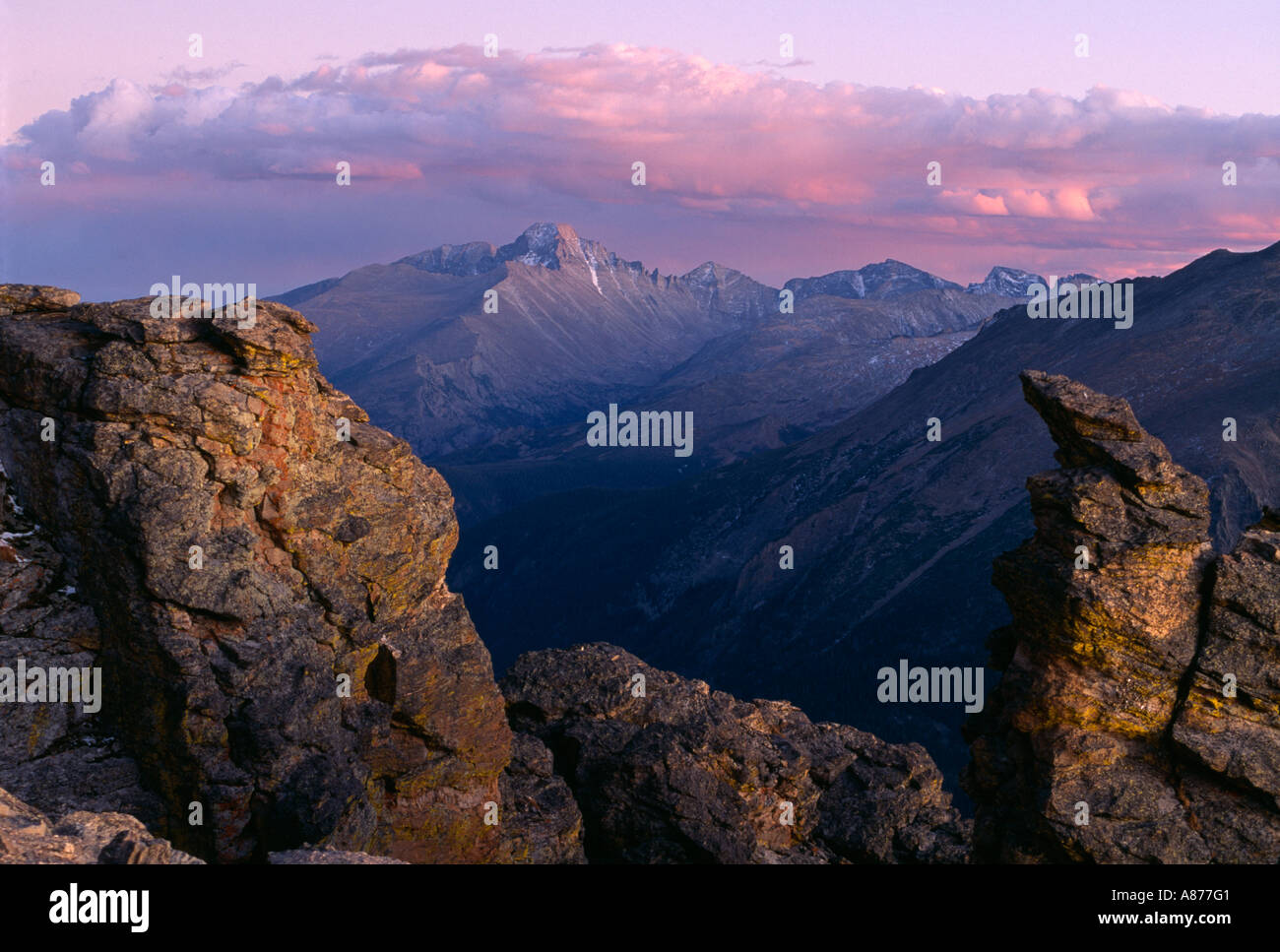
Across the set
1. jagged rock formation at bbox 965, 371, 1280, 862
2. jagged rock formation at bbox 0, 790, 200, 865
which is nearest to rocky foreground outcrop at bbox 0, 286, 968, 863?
jagged rock formation at bbox 0, 790, 200, 865

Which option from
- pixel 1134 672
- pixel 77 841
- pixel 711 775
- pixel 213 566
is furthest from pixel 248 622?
pixel 1134 672

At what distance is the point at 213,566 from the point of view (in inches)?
1527

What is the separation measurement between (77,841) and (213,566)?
17124 mm

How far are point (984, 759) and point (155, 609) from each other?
114ft

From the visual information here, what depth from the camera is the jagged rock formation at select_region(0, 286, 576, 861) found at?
123 feet

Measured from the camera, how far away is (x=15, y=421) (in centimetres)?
3800

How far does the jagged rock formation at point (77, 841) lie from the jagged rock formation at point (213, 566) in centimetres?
1235

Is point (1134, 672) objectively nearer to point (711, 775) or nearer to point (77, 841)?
point (711, 775)

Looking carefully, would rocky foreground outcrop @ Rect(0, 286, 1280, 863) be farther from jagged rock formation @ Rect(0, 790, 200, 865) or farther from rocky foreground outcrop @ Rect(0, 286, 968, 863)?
jagged rock formation @ Rect(0, 790, 200, 865)

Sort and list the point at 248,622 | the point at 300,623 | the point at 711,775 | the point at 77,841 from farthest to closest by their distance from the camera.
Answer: the point at 711,775 < the point at 300,623 < the point at 248,622 < the point at 77,841

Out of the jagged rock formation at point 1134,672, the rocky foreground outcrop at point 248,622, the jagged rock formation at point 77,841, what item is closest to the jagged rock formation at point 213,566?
the rocky foreground outcrop at point 248,622

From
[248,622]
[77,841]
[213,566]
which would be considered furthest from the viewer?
[248,622]
